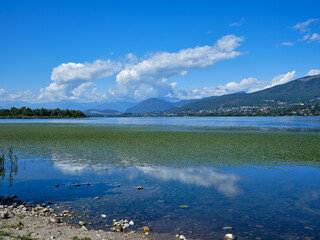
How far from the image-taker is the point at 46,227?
1138cm

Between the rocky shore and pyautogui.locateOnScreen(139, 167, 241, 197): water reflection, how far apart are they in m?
8.08

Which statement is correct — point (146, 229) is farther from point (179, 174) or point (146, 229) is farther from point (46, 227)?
point (179, 174)

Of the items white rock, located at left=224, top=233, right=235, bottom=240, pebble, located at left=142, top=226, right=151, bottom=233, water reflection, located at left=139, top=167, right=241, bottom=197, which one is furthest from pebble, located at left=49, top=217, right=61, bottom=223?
water reflection, located at left=139, top=167, right=241, bottom=197

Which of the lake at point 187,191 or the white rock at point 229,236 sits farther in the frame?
the lake at point 187,191

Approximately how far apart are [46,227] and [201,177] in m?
12.6

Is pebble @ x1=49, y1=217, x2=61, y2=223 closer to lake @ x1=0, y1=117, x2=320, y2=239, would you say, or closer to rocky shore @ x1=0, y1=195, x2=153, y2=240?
rocky shore @ x1=0, y1=195, x2=153, y2=240

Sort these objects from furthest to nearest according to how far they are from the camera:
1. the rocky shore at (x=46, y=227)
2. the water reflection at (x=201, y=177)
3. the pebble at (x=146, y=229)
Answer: the water reflection at (x=201, y=177), the pebble at (x=146, y=229), the rocky shore at (x=46, y=227)

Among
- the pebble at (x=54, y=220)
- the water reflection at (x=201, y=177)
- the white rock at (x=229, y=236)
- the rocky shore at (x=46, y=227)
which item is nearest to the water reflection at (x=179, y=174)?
the water reflection at (x=201, y=177)

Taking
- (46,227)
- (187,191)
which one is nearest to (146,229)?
(46,227)

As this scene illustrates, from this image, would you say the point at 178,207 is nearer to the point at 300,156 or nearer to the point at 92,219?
the point at 92,219

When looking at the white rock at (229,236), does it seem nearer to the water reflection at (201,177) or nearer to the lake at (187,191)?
the lake at (187,191)

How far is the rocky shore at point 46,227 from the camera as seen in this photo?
412 inches

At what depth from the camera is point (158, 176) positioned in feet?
69.6

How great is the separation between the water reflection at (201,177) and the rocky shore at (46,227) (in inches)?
318
